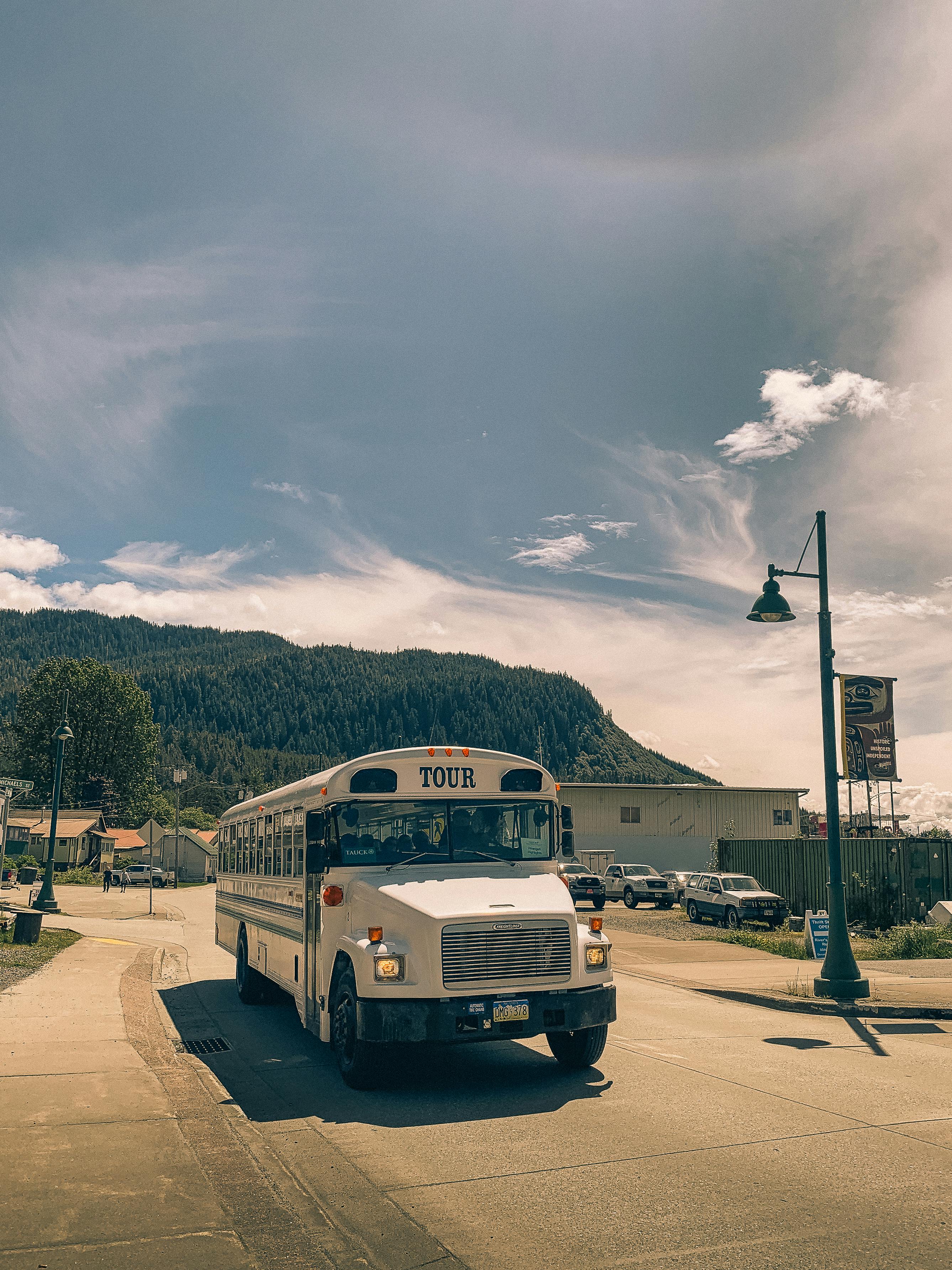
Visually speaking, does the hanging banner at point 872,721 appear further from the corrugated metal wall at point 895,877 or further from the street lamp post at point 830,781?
the street lamp post at point 830,781

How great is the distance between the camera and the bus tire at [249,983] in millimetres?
14438

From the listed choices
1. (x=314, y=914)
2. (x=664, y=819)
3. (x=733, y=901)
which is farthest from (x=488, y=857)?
(x=664, y=819)

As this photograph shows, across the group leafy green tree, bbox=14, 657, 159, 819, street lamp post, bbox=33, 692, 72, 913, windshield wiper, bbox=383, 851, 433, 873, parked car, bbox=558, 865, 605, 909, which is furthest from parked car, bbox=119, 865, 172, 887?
windshield wiper, bbox=383, 851, 433, 873

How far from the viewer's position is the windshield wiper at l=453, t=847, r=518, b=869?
32.3 feet

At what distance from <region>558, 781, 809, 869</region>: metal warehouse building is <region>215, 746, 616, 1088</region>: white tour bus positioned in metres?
51.3

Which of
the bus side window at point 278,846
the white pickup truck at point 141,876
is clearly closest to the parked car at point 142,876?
the white pickup truck at point 141,876

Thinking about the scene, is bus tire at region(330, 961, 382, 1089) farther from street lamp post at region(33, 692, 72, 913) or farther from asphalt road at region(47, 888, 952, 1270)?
street lamp post at region(33, 692, 72, 913)

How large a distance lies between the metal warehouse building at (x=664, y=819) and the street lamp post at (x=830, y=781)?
4583cm

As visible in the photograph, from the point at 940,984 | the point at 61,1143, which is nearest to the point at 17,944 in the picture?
the point at 61,1143

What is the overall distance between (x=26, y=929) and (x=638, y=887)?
85.5 ft

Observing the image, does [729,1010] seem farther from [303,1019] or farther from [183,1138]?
[183,1138]

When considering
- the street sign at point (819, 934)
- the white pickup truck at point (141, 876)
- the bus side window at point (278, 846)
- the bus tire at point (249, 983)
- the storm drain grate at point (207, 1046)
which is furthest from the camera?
the white pickup truck at point (141, 876)

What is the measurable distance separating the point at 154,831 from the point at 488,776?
31.2 metres

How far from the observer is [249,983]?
47.8 feet
